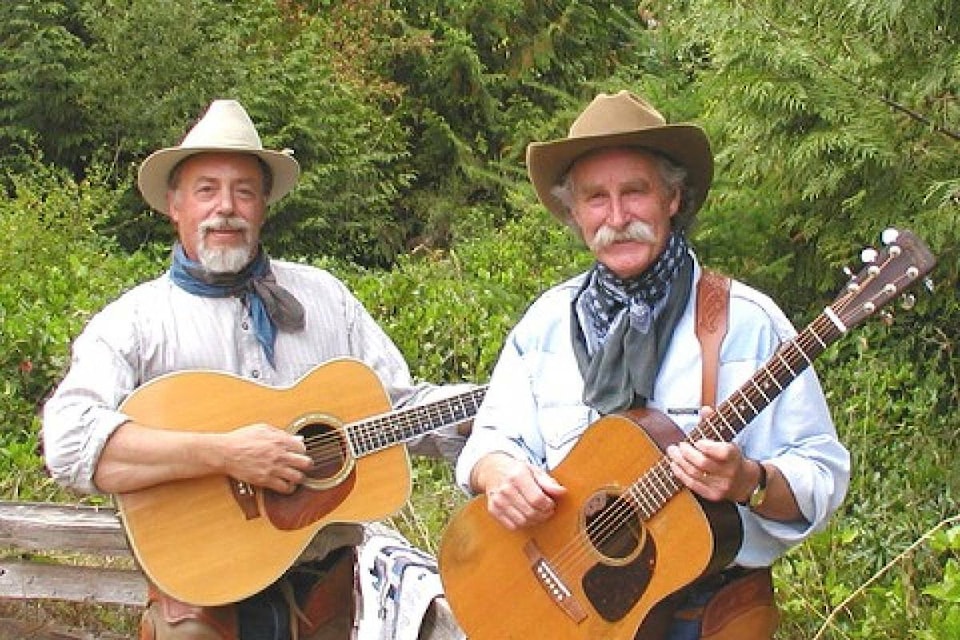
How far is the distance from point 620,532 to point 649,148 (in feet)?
2.70

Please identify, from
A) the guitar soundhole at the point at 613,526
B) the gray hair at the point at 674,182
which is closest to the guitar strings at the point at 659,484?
the guitar soundhole at the point at 613,526

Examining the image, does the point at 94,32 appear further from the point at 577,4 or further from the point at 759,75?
the point at 759,75

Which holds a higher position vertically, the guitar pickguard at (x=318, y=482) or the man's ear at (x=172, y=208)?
the man's ear at (x=172, y=208)

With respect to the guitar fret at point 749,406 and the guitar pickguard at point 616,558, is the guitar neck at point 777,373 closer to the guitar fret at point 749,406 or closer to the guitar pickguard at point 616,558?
the guitar fret at point 749,406

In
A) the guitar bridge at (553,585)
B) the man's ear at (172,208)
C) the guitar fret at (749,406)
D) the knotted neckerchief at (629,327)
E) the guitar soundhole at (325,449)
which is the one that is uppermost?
the man's ear at (172,208)

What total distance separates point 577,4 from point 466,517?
11846 mm

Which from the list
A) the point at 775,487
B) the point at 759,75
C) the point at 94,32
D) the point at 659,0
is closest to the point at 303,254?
the point at 94,32

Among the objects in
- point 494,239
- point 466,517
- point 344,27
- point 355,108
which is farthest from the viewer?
point 344,27

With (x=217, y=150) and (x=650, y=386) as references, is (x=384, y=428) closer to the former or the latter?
(x=217, y=150)

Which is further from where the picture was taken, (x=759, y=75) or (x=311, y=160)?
(x=311, y=160)

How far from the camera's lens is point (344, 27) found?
14.3 metres

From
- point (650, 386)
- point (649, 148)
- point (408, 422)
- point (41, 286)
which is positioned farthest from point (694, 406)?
point (41, 286)

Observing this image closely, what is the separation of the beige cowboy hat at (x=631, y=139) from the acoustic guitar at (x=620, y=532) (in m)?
0.47

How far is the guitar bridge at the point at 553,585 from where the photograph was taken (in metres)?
2.89
